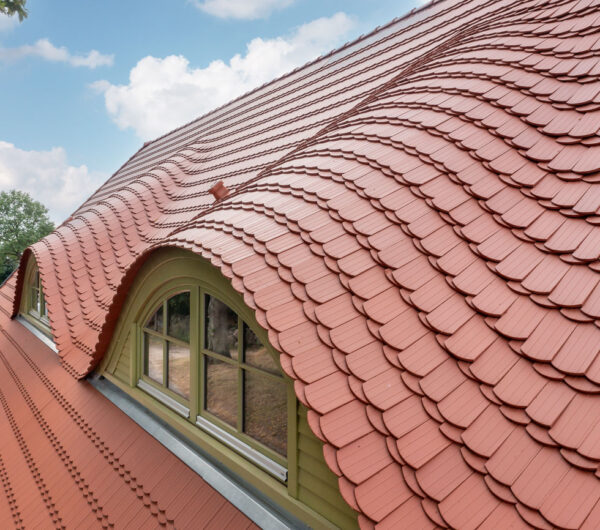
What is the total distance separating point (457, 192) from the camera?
2.75 m

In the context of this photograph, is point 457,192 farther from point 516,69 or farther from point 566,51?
point 566,51

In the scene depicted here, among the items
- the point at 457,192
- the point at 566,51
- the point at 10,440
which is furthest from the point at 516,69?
the point at 10,440

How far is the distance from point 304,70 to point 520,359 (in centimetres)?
820

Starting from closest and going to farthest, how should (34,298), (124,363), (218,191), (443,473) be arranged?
(443,473) < (124,363) < (218,191) < (34,298)

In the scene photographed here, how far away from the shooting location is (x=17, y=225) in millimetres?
38906

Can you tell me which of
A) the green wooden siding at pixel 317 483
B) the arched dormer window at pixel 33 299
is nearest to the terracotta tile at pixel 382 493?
the green wooden siding at pixel 317 483

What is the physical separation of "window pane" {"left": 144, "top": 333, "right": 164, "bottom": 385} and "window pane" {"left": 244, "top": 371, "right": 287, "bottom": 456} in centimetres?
137

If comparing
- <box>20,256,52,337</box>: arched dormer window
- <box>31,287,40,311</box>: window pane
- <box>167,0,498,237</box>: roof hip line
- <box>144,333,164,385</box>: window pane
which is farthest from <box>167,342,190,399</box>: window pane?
<box>31,287,40,311</box>: window pane

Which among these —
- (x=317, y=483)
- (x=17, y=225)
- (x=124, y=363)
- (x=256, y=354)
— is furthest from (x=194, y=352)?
(x=17, y=225)

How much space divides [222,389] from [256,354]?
56 cm

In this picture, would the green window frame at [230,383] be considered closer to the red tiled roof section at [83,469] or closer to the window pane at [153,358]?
the window pane at [153,358]

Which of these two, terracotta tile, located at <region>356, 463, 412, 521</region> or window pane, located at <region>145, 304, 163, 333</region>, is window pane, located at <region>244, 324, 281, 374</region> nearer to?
terracotta tile, located at <region>356, 463, 412, 521</region>

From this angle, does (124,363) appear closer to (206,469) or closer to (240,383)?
(206,469)

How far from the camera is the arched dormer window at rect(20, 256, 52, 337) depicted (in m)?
7.45
